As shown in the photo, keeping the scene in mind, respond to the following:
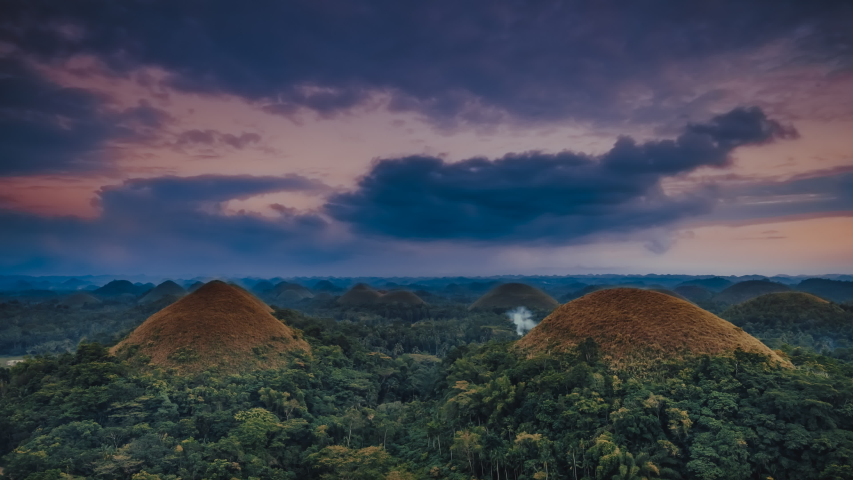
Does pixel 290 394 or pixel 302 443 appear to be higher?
pixel 290 394

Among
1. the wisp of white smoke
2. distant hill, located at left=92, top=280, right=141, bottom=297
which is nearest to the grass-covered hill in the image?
the wisp of white smoke

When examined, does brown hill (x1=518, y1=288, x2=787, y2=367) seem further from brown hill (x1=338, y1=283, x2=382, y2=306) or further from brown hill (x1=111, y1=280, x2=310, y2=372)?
brown hill (x1=338, y1=283, x2=382, y2=306)

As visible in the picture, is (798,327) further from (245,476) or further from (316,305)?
(316,305)

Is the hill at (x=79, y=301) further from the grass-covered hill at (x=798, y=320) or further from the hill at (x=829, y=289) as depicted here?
the hill at (x=829, y=289)

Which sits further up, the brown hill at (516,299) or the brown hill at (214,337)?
the brown hill at (214,337)

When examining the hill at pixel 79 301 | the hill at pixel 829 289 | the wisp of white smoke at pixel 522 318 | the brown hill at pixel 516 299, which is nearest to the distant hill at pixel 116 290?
the hill at pixel 79 301

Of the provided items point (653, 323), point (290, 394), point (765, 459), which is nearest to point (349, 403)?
point (290, 394)
